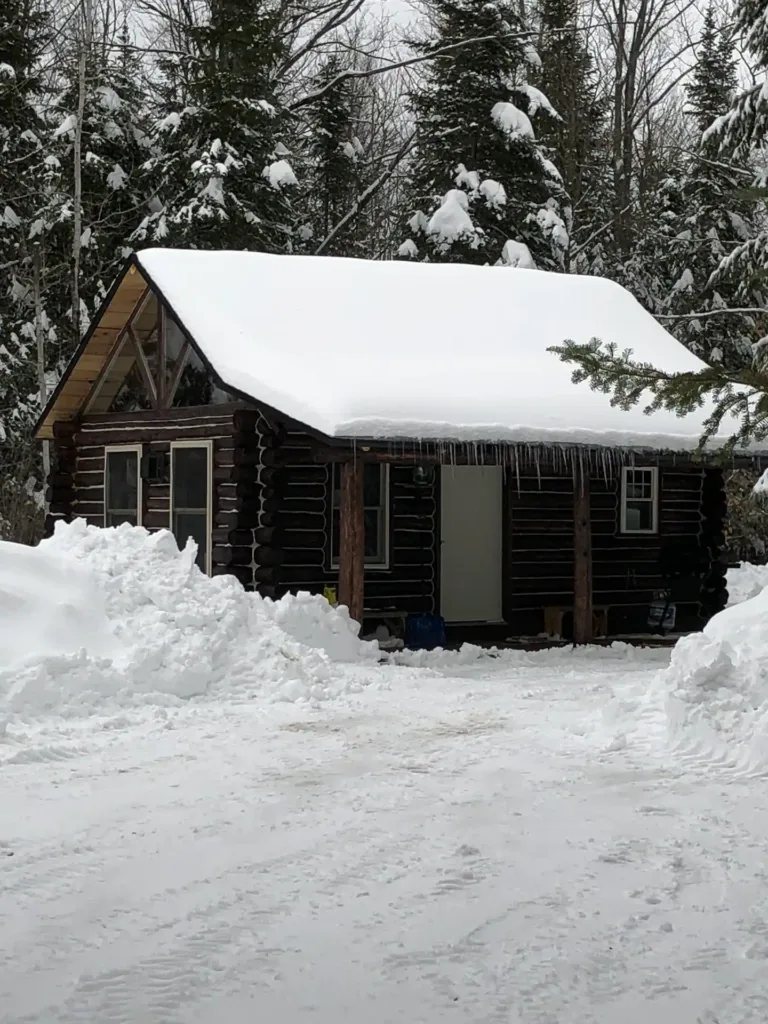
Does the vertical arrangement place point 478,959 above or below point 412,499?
below

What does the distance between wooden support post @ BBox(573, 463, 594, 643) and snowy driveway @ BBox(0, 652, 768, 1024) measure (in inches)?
237

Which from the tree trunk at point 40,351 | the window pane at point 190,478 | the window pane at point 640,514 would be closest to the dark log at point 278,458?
the window pane at point 190,478

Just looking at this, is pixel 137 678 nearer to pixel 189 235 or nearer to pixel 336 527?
pixel 336 527

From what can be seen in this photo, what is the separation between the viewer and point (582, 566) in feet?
53.4

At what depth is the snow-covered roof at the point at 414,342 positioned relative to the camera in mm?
14484

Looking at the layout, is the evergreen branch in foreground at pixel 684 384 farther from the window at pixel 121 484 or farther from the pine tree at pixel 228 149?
the pine tree at pixel 228 149

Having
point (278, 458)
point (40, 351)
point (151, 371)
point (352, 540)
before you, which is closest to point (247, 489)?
point (278, 458)

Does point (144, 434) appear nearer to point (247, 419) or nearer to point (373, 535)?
point (247, 419)

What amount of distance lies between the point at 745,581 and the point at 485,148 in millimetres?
10472

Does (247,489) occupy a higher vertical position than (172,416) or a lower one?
lower

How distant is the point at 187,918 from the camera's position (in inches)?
217

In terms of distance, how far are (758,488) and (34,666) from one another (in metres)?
10.1

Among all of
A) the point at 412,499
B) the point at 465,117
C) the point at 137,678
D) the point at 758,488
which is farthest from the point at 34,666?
the point at 465,117

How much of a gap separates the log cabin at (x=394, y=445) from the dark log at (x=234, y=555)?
0.10 ft
